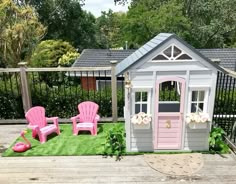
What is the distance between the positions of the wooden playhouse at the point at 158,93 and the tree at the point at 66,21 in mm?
15753

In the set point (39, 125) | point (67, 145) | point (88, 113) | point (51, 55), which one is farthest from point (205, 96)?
point (51, 55)

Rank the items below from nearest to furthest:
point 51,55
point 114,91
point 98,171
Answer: point 98,171, point 114,91, point 51,55

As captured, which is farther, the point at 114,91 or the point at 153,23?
the point at 153,23

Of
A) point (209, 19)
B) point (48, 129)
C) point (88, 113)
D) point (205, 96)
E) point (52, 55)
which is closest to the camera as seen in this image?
point (205, 96)

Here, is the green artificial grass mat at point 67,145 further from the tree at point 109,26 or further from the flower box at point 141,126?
the tree at point 109,26

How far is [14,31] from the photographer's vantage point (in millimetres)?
9047

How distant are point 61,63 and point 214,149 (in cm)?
1115

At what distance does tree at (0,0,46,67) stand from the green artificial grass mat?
442cm

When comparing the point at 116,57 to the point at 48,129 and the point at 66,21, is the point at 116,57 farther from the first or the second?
the point at 66,21

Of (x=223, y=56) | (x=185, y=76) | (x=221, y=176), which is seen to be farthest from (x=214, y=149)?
(x=223, y=56)

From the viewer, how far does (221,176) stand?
412 centimetres

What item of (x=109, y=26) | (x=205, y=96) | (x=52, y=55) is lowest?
(x=205, y=96)

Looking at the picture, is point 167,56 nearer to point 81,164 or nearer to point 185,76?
point 185,76

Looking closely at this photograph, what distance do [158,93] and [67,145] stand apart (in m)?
2.19
